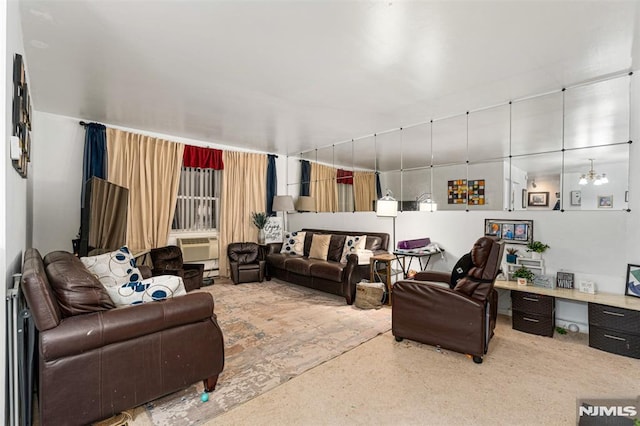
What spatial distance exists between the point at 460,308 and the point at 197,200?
4.77 metres

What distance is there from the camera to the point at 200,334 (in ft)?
6.48

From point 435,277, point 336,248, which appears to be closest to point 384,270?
point 336,248

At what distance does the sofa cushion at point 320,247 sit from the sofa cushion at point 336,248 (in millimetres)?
65

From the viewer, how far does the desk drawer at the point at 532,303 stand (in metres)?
3.04

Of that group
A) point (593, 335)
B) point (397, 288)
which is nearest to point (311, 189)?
point (397, 288)

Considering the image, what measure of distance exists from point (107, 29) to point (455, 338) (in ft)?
11.9

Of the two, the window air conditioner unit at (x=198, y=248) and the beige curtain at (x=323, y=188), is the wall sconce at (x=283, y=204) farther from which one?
the window air conditioner unit at (x=198, y=248)

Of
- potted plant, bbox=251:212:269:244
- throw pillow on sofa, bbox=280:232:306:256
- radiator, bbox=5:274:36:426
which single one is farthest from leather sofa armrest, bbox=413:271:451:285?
potted plant, bbox=251:212:269:244

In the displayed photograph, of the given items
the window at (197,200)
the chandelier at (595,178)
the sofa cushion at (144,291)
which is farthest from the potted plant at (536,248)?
the window at (197,200)

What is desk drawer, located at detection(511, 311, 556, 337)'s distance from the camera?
3055mm

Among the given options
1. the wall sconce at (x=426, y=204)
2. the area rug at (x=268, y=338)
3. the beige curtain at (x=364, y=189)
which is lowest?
the area rug at (x=268, y=338)

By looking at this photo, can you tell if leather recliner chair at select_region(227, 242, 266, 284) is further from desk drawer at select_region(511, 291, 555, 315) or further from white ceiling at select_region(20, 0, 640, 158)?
desk drawer at select_region(511, 291, 555, 315)

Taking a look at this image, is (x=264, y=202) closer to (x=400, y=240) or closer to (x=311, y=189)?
(x=311, y=189)

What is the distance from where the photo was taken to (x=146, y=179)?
4.88 m
